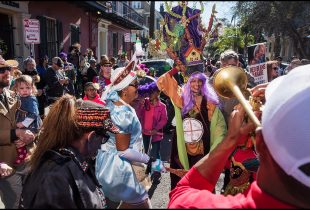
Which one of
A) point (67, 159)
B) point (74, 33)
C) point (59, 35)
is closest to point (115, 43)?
point (74, 33)

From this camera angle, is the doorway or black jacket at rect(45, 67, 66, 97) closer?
black jacket at rect(45, 67, 66, 97)

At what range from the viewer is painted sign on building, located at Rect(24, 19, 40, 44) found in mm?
7887

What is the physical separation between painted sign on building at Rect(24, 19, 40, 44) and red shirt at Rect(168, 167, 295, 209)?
7344 millimetres

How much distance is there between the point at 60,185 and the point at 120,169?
1.39 m

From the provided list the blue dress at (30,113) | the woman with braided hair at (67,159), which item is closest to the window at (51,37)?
the blue dress at (30,113)

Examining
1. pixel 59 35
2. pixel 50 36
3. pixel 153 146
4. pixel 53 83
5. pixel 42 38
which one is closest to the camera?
pixel 153 146

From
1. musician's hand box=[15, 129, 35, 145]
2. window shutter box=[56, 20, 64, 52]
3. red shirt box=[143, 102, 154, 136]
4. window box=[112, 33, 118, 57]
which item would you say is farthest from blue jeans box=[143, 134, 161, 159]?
window box=[112, 33, 118, 57]

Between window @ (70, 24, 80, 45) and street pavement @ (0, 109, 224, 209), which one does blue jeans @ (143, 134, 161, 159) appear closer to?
street pavement @ (0, 109, 224, 209)

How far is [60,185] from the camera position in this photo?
1.42m

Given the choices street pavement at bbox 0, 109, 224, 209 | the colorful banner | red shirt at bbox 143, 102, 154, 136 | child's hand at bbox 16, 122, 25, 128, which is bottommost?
street pavement at bbox 0, 109, 224, 209

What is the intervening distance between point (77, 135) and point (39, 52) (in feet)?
33.8

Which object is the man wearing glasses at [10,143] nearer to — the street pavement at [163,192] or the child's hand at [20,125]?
the child's hand at [20,125]

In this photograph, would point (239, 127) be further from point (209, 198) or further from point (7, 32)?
point (7, 32)

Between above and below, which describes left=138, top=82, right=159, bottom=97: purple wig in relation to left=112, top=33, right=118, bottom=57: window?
below
